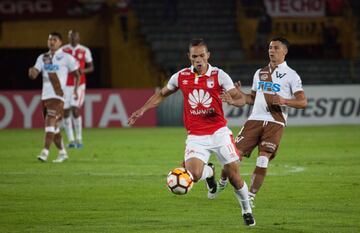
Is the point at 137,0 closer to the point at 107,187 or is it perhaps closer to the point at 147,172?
the point at 147,172

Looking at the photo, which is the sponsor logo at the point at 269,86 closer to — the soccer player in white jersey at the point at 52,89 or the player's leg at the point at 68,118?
the soccer player in white jersey at the point at 52,89

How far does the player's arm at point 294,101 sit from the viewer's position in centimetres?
1138

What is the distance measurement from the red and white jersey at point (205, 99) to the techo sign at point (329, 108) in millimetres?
18574

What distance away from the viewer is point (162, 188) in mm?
13930

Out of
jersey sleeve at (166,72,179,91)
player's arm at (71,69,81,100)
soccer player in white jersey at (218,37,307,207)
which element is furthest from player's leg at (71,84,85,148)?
jersey sleeve at (166,72,179,91)

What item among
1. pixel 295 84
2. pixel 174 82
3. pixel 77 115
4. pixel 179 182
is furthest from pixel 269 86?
pixel 77 115

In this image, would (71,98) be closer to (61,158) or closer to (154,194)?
(61,158)

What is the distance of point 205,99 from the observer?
1062 cm

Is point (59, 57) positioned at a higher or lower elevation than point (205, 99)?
lower

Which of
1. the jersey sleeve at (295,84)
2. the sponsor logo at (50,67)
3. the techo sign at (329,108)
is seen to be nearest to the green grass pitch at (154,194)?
the jersey sleeve at (295,84)

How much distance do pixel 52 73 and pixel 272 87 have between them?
22.8 feet

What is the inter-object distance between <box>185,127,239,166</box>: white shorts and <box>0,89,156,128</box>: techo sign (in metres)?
18.5

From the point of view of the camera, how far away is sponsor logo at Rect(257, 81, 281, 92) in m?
12.4

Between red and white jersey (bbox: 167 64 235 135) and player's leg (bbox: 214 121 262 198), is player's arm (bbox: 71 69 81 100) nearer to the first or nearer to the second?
player's leg (bbox: 214 121 262 198)
